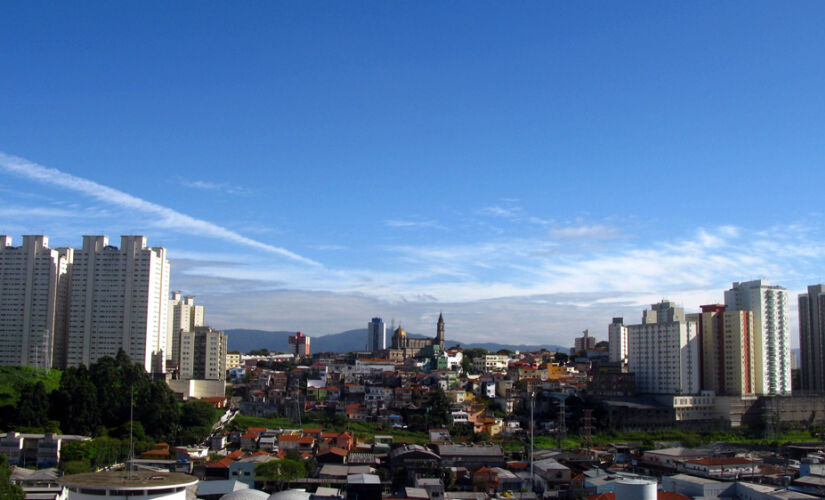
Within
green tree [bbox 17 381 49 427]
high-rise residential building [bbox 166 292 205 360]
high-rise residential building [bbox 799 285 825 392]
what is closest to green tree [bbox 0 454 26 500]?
green tree [bbox 17 381 49 427]

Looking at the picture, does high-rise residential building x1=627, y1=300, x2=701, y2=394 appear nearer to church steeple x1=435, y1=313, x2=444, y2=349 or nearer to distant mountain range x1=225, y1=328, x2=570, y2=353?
church steeple x1=435, y1=313, x2=444, y2=349

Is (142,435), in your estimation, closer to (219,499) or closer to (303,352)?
(219,499)

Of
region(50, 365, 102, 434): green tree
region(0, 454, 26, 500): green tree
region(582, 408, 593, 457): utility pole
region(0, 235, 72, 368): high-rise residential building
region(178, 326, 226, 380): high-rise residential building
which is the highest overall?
region(0, 235, 72, 368): high-rise residential building

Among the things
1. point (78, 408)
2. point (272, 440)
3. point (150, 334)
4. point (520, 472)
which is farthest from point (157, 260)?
point (520, 472)

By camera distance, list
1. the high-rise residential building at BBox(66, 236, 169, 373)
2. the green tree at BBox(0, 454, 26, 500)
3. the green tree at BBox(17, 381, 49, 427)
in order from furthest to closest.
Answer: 1. the high-rise residential building at BBox(66, 236, 169, 373)
2. the green tree at BBox(17, 381, 49, 427)
3. the green tree at BBox(0, 454, 26, 500)

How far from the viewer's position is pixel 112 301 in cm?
3172

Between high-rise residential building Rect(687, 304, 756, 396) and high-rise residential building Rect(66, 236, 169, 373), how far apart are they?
75.9 ft

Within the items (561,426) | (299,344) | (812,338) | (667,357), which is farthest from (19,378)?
(812,338)

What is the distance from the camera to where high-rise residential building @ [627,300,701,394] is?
33125 millimetres

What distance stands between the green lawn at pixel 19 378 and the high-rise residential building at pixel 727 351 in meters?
25.7

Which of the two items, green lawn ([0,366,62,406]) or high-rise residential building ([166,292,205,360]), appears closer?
green lawn ([0,366,62,406])

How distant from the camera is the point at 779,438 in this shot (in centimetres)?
2877

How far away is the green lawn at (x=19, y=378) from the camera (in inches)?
1004

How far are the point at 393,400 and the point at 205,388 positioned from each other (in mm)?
7862
